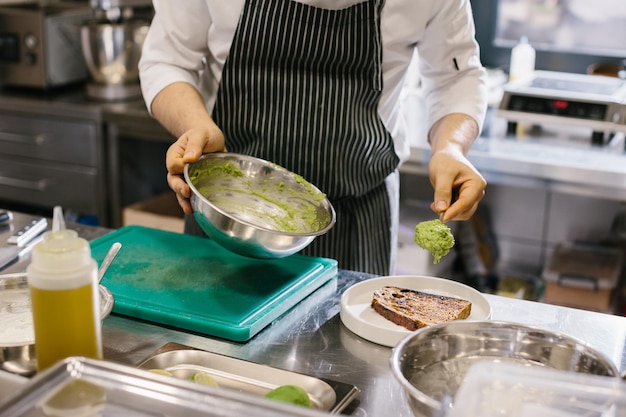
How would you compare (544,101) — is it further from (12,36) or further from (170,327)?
(12,36)

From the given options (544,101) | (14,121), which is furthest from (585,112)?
(14,121)

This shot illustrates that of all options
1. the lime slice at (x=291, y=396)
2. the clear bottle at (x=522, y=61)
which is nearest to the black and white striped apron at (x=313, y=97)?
the lime slice at (x=291, y=396)

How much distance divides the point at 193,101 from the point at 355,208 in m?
0.42

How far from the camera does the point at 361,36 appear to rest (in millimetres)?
1687

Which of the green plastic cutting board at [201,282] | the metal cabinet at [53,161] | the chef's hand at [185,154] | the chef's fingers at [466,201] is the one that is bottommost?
the metal cabinet at [53,161]

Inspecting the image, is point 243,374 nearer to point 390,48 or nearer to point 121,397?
point 121,397

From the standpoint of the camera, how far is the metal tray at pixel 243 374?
1081mm

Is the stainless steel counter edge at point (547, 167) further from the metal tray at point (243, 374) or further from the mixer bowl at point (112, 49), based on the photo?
the metal tray at point (243, 374)

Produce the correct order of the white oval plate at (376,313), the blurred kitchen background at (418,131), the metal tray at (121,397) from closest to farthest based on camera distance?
the metal tray at (121,397) < the white oval plate at (376,313) < the blurred kitchen background at (418,131)

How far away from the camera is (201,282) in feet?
4.83

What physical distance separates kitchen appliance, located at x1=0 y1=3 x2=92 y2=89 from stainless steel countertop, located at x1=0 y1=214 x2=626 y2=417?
1.99 m

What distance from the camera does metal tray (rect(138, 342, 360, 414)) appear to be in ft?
3.55

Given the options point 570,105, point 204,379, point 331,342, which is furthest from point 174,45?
point 570,105

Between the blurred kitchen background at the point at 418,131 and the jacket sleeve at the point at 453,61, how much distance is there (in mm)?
800
